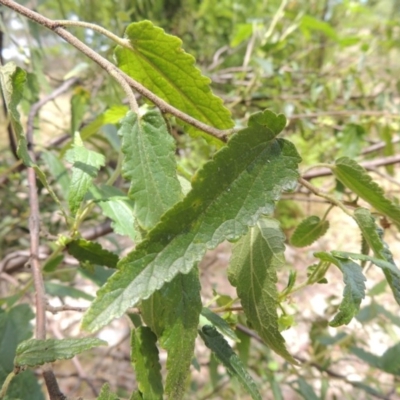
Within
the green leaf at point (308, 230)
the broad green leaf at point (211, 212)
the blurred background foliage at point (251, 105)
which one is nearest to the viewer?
the broad green leaf at point (211, 212)

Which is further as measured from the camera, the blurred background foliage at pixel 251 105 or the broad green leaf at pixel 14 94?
the blurred background foliage at pixel 251 105

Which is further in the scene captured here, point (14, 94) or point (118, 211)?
point (118, 211)

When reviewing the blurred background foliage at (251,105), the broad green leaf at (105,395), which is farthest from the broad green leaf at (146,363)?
the blurred background foliage at (251,105)

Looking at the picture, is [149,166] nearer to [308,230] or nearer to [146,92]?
[146,92]

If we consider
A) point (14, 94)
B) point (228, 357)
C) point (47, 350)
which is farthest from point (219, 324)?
point (14, 94)

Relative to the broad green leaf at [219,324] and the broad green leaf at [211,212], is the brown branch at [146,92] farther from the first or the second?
the broad green leaf at [219,324]

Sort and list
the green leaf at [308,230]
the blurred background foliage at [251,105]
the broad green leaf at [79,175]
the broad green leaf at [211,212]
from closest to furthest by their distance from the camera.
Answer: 1. the broad green leaf at [211,212]
2. the broad green leaf at [79,175]
3. the green leaf at [308,230]
4. the blurred background foliage at [251,105]
